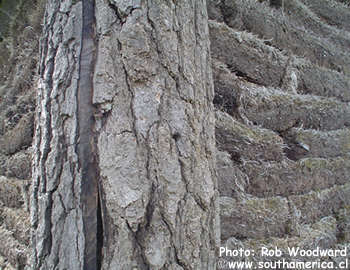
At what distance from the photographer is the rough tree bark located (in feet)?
2.49

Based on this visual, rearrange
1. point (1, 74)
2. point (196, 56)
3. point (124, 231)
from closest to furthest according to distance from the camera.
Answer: point (124, 231), point (196, 56), point (1, 74)

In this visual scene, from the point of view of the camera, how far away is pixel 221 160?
1.28m

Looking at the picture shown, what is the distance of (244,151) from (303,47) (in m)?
0.91

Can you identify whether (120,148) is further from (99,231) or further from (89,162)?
(99,231)

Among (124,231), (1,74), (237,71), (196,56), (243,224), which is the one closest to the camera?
(124,231)

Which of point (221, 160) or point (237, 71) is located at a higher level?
point (237, 71)

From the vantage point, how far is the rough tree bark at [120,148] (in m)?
0.76

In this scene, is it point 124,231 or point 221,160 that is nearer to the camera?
point 124,231

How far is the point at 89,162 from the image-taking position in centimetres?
79

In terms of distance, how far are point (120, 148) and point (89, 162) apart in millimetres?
110

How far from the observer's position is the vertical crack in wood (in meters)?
0.78

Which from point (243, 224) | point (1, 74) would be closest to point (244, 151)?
point (243, 224)

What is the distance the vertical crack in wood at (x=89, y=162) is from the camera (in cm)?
78

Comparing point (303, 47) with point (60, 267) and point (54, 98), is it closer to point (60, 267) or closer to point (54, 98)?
point (54, 98)
